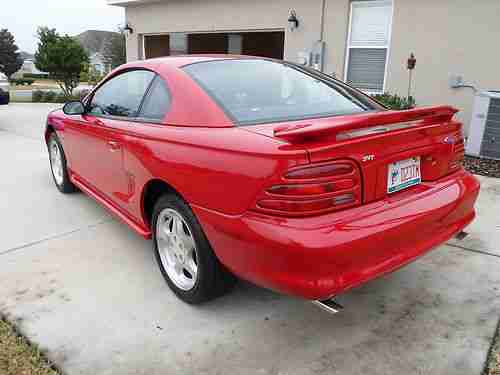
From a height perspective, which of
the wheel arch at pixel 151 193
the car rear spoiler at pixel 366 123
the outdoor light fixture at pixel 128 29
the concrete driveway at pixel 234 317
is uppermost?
the outdoor light fixture at pixel 128 29

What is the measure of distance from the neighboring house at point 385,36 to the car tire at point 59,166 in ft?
18.5

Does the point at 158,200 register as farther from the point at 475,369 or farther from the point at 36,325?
the point at 475,369

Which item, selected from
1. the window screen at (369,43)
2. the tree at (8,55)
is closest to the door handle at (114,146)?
the window screen at (369,43)

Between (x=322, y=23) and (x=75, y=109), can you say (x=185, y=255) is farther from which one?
(x=322, y=23)

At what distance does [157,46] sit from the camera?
46.0ft

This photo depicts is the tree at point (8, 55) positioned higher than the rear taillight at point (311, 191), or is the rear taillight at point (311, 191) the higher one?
the tree at point (8, 55)

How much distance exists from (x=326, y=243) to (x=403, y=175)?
2.21 feet

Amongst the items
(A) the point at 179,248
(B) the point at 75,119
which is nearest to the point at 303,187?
(A) the point at 179,248

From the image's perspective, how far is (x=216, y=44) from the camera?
1555 centimetres

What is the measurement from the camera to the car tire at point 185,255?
240 cm

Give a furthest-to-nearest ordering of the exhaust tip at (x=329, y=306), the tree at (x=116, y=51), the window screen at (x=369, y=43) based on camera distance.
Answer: the tree at (x=116, y=51), the window screen at (x=369, y=43), the exhaust tip at (x=329, y=306)

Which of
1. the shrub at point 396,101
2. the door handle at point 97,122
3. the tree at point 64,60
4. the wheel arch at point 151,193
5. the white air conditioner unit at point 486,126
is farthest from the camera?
the tree at point 64,60

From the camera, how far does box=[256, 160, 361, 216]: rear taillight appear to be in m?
1.92

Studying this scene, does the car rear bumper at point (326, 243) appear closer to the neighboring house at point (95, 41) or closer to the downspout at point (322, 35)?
the downspout at point (322, 35)
